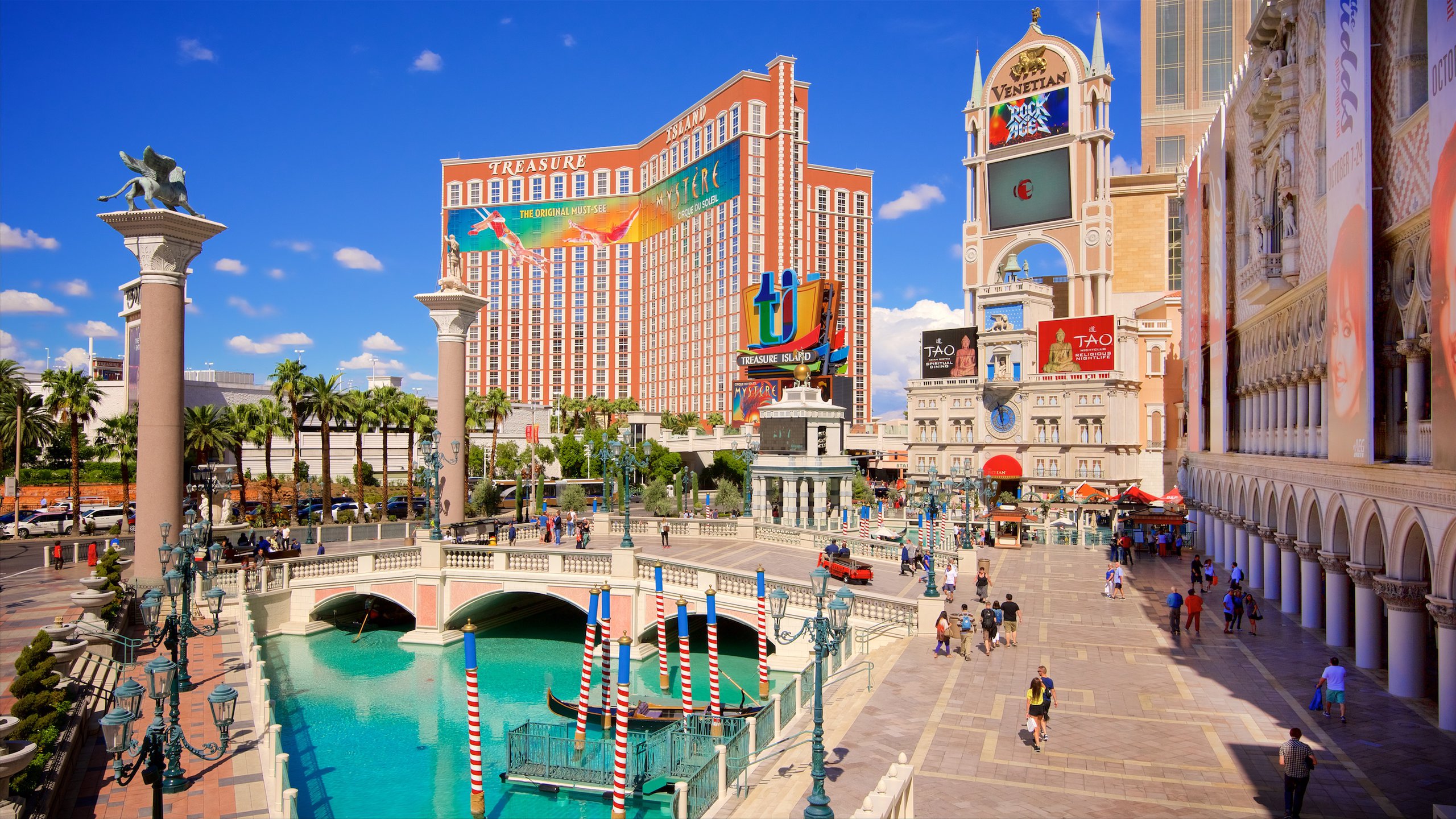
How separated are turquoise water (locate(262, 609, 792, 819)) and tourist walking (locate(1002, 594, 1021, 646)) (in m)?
7.06

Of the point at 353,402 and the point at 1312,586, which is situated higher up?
the point at 353,402

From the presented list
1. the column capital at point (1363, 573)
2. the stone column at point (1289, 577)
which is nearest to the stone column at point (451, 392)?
the stone column at point (1289, 577)

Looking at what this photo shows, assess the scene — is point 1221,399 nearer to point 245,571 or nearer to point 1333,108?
point 1333,108

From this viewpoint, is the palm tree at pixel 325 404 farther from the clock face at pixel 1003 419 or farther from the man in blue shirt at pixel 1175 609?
the clock face at pixel 1003 419

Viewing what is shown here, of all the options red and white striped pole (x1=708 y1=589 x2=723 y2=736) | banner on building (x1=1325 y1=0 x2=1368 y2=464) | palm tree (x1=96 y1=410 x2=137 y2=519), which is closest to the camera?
banner on building (x1=1325 y1=0 x2=1368 y2=464)

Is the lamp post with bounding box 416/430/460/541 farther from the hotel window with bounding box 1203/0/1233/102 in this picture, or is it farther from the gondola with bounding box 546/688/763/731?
the hotel window with bounding box 1203/0/1233/102

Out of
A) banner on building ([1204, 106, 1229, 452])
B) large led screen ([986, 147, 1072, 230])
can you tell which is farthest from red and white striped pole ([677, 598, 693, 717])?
large led screen ([986, 147, 1072, 230])

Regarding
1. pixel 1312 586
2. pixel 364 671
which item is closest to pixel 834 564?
pixel 1312 586

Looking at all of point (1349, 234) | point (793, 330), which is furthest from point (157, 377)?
point (793, 330)

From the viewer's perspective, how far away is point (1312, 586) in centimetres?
2658

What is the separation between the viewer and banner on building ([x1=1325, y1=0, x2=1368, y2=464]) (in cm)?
1992

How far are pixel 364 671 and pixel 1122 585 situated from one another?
26.2 m

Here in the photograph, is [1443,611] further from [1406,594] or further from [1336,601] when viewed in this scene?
[1336,601]

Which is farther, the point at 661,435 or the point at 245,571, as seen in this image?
the point at 661,435
